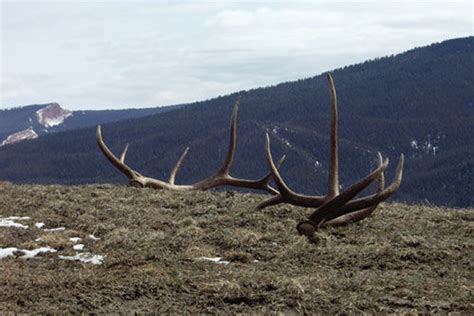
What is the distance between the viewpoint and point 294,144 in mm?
162750

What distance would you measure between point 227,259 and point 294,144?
153662 mm

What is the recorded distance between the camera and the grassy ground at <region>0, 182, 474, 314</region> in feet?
22.7

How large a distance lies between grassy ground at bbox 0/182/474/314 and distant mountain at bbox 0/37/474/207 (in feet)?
352

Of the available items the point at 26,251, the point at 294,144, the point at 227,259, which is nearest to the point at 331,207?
the point at 227,259

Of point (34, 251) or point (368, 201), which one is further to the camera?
point (368, 201)

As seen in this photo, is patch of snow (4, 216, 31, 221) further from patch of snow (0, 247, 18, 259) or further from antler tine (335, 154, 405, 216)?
antler tine (335, 154, 405, 216)

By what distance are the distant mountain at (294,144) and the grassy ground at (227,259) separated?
352 feet

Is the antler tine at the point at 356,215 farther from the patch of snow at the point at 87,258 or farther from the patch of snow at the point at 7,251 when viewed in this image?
the patch of snow at the point at 7,251

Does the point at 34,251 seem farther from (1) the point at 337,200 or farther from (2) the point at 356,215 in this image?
(2) the point at 356,215

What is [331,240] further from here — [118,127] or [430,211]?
[118,127]

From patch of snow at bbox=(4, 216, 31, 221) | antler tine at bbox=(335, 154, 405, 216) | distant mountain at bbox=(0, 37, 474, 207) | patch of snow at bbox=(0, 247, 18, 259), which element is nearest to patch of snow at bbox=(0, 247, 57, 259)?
patch of snow at bbox=(0, 247, 18, 259)

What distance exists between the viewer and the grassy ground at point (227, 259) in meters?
6.93

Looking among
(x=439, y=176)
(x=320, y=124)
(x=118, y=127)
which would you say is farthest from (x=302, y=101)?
(x=439, y=176)

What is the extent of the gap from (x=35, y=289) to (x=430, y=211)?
848 centimetres
